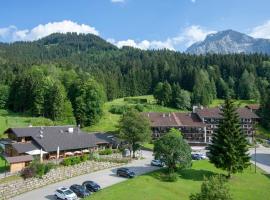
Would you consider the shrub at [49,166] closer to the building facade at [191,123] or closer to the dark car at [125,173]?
the dark car at [125,173]

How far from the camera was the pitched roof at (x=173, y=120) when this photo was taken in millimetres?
102250

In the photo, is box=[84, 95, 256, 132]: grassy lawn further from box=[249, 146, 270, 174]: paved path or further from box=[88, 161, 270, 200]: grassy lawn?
box=[88, 161, 270, 200]: grassy lawn

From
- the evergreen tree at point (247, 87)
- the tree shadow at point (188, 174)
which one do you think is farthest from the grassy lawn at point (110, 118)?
the evergreen tree at point (247, 87)

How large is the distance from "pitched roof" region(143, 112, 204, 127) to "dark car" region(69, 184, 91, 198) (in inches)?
1945

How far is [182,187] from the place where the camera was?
188 ft

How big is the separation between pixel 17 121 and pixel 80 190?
57824 mm

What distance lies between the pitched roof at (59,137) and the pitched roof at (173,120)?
Answer: 25.0m

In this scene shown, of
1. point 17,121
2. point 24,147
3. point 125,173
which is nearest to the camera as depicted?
point 125,173

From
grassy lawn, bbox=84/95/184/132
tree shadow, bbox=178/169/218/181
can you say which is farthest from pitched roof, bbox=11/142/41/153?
grassy lawn, bbox=84/95/184/132

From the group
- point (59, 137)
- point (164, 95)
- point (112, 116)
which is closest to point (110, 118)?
point (112, 116)

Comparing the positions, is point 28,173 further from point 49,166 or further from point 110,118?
point 110,118

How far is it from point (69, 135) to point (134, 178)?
23.6 m

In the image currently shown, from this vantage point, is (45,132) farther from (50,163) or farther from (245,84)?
(245,84)

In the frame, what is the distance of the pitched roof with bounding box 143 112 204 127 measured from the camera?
4026 inches
